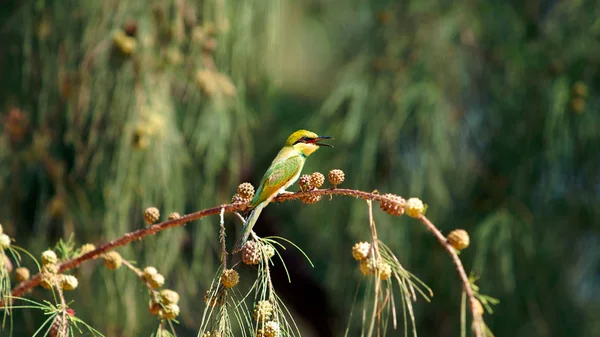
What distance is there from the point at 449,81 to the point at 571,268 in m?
0.79

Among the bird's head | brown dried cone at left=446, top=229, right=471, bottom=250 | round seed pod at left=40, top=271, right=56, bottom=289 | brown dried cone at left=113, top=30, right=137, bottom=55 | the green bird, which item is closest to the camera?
brown dried cone at left=446, top=229, right=471, bottom=250

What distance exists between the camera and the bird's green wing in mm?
1044

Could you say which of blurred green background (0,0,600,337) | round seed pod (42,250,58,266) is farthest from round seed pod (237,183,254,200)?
blurred green background (0,0,600,337)

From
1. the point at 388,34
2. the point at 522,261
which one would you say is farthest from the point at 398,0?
the point at 522,261

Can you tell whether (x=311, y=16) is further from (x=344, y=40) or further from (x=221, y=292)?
(x=221, y=292)

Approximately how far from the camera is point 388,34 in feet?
7.24

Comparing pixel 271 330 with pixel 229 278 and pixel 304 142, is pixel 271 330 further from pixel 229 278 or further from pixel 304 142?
pixel 304 142

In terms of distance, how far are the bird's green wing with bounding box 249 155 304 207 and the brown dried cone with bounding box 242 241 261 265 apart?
0.48 ft

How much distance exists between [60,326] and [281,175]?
1.39 ft

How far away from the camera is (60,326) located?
32.5 inches

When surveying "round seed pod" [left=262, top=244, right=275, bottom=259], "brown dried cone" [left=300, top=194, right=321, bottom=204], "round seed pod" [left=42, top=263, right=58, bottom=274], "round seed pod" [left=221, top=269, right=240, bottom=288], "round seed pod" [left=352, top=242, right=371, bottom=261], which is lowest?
"round seed pod" [left=42, top=263, right=58, bottom=274]

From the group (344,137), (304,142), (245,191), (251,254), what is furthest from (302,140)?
(344,137)

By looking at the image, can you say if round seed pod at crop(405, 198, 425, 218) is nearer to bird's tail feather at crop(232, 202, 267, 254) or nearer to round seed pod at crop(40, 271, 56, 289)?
bird's tail feather at crop(232, 202, 267, 254)

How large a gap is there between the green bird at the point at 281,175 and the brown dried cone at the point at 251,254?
3cm
